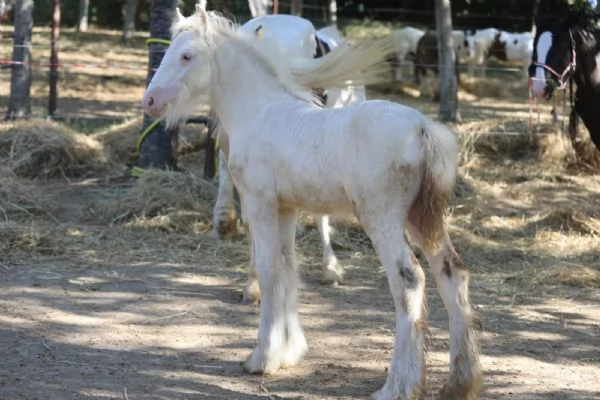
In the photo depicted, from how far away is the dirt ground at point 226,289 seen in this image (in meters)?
4.13

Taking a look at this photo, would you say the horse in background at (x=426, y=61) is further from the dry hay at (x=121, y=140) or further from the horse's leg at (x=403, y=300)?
the horse's leg at (x=403, y=300)

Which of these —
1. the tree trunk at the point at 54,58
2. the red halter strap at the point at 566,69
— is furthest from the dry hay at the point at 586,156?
the tree trunk at the point at 54,58

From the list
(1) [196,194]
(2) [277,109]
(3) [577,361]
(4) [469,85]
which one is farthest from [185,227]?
(4) [469,85]

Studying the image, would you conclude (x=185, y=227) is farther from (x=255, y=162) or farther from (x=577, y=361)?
(x=577, y=361)

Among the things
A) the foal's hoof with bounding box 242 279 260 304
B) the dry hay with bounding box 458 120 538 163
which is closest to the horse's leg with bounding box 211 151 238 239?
the foal's hoof with bounding box 242 279 260 304

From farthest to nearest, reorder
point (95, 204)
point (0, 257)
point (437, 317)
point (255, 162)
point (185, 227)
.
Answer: point (95, 204) → point (185, 227) → point (0, 257) → point (437, 317) → point (255, 162)

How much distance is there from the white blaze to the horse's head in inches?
111

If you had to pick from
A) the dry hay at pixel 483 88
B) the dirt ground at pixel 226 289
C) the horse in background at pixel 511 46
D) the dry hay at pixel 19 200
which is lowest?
the dirt ground at pixel 226 289

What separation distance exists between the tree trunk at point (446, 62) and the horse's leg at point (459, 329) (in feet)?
24.7

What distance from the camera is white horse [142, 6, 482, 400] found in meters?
3.60

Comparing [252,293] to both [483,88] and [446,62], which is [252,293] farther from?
[483,88]

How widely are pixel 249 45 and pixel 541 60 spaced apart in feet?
8.99

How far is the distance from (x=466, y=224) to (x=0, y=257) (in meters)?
3.95

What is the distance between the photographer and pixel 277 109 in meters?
4.22
